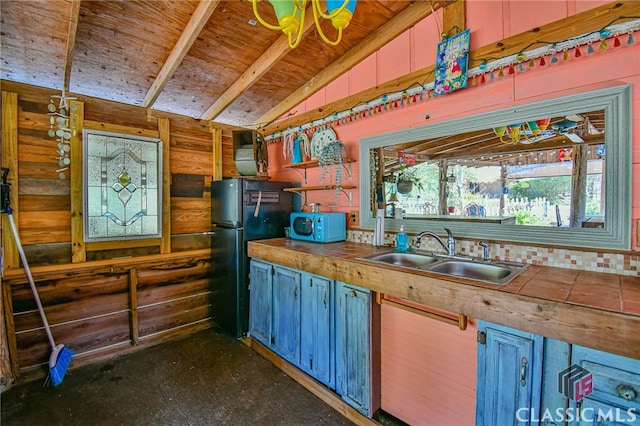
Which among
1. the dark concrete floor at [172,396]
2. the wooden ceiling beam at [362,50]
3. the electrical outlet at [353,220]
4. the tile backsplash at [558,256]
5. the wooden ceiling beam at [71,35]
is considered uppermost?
the wooden ceiling beam at [362,50]

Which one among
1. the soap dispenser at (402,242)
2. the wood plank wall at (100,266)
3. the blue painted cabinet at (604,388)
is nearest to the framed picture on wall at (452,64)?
the soap dispenser at (402,242)

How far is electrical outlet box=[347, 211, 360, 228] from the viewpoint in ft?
8.55

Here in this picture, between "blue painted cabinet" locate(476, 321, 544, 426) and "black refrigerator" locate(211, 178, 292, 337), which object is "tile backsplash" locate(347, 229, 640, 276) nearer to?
"blue painted cabinet" locate(476, 321, 544, 426)

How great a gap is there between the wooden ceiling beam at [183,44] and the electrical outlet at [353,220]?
1821 millimetres

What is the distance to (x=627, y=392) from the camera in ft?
3.13

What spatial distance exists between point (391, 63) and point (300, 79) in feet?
3.26

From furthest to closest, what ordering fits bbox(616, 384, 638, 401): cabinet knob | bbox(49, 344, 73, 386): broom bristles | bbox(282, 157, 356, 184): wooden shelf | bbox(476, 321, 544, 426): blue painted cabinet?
bbox(282, 157, 356, 184): wooden shelf < bbox(49, 344, 73, 386): broom bristles < bbox(476, 321, 544, 426): blue painted cabinet < bbox(616, 384, 638, 401): cabinet knob

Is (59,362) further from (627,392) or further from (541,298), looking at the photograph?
(627,392)

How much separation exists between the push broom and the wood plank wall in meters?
0.09

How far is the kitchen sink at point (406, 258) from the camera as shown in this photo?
6.39 ft

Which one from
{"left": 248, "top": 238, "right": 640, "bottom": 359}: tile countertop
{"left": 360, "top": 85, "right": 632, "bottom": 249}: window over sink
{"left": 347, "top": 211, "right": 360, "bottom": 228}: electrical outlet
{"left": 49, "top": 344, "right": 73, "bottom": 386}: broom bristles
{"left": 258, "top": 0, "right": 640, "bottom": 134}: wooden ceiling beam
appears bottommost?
{"left": 49, "top": 344, "right": 73, "bottom": 386}: broom bristles

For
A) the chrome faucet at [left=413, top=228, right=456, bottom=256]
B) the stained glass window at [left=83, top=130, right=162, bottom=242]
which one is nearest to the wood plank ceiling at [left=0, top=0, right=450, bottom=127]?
the stained glass window at [left=83, top=130, right=162, bottom=242]

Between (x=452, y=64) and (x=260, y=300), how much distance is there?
7.76 ft

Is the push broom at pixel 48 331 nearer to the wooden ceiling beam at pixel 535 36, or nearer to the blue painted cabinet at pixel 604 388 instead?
the wooden ceiling beam at pixel 535 36
